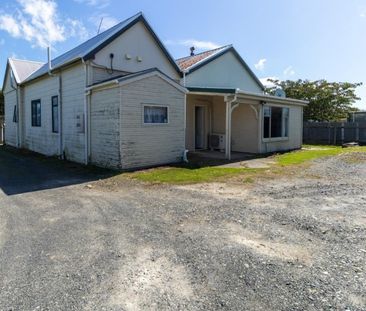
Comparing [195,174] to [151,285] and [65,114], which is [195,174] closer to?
[151,285]

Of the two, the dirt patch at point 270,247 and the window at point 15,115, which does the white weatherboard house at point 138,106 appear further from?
the dirt patch at point 270,247

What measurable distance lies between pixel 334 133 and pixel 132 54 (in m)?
15.1

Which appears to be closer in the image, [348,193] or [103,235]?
[103,235]

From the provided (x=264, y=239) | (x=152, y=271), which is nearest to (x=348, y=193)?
(x=264, y=239)

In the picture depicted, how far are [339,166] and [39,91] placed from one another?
1358 cm

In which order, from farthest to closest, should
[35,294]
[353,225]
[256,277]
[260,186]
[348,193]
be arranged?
[260,186] → [348,193] → [353,225] → [256,277] → [35,294]

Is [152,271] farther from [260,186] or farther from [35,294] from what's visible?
[260,186]

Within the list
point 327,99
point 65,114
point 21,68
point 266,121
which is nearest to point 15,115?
point 21,68

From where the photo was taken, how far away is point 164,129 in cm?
1120

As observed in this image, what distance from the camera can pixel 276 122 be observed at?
51.9 feet

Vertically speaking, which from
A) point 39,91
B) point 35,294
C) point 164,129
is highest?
point 39,91

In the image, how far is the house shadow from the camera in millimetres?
8211

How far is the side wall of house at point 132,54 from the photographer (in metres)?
11.8

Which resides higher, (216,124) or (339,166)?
(216,124)
